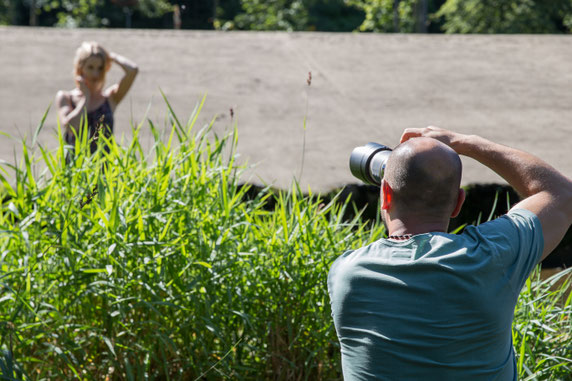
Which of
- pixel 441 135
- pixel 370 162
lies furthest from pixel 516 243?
pixel 370 162

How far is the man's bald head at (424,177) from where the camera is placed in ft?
4.62

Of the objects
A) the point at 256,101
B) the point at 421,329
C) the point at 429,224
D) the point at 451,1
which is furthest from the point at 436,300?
the point at 451,1

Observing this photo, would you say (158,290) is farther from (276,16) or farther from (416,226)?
(276,16)

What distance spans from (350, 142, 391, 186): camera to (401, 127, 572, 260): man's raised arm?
173mm

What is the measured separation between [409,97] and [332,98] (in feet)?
2.65

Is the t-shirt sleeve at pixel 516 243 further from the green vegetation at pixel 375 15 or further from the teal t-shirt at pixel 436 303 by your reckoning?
the green vegetation at pixel 375 15

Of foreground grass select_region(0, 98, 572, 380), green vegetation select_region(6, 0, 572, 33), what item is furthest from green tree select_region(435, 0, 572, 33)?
foreground grass select_region(0, 98, 572, 380)

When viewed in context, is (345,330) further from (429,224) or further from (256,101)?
(256,101)

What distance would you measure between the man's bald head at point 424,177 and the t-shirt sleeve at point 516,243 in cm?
11

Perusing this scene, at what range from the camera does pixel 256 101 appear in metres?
7.10

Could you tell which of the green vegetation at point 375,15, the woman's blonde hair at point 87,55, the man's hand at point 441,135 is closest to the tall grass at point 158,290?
the man's hand at point 441,135

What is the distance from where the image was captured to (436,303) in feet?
4.50

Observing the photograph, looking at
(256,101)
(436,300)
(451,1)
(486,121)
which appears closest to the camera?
(436,300)

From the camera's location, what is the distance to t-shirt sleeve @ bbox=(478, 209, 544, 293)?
4.70 ft
